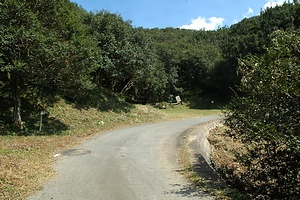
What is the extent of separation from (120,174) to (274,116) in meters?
3.94

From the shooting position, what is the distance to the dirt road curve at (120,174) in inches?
211

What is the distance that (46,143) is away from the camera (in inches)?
418

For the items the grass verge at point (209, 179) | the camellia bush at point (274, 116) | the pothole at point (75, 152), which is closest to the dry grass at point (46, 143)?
the pothole at point (75, 152)

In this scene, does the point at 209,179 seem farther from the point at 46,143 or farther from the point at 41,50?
the point at 41,50

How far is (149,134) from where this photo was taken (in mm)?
13727

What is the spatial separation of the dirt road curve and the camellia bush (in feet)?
4.20

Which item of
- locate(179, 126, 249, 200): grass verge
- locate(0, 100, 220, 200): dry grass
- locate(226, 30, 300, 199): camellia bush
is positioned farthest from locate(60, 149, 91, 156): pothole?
locate(226, 30, 300, 199): camellia bush

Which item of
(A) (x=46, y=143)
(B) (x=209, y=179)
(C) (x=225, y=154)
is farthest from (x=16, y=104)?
(B) (x=209, y=179)

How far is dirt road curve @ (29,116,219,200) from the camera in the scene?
5.36 metres

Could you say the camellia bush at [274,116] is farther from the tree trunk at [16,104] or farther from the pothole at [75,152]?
the tree trunk at [16,104]

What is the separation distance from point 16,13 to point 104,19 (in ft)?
37.5

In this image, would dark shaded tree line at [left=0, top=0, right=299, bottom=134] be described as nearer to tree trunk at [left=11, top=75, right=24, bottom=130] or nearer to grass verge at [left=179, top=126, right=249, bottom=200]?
tree trunk at [left=11, top=75, right=24, bottom=130]

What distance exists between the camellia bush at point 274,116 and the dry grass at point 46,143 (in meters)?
4.56

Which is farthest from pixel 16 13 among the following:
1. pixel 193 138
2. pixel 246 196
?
pixel 246 196
